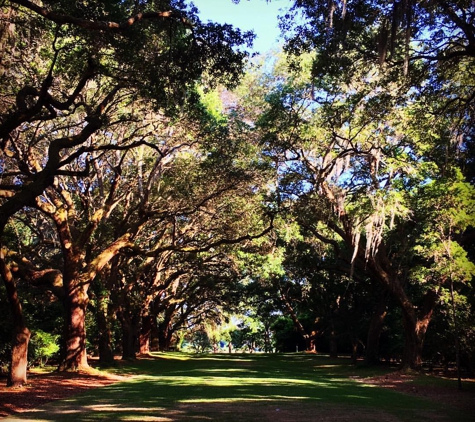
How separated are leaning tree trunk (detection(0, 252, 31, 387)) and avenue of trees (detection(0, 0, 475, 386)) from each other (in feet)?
0.16

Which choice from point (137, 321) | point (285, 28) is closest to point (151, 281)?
point (137, 321)

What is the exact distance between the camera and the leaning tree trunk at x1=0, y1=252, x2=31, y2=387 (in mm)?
11711

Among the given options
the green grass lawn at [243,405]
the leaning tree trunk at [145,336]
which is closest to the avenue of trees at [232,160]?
the green grass lawn at [243,405]

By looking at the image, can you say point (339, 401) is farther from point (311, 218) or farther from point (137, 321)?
point (137, 321)

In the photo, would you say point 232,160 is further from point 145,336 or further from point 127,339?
point 145,336

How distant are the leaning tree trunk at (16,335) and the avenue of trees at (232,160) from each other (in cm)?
5

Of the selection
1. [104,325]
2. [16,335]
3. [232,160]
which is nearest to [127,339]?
[104,325]

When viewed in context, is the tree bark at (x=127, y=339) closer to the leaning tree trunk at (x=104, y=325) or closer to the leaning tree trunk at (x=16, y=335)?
the leaning tree trunk at (x=104, y=325)

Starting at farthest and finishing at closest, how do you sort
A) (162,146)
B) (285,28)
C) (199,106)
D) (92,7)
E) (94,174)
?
(94,174) → (162,146) → (199,106) → (285,28) → (92,7)

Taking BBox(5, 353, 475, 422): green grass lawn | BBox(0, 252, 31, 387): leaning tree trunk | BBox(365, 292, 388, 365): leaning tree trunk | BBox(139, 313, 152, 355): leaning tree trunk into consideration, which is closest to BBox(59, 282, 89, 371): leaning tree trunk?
BBox(5, 353, 475, 422): green grass lawn

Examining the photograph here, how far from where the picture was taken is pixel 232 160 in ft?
62.1

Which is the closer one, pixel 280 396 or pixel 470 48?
pixel 470 48

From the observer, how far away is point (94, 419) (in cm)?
820

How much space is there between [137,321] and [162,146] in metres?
14.9
